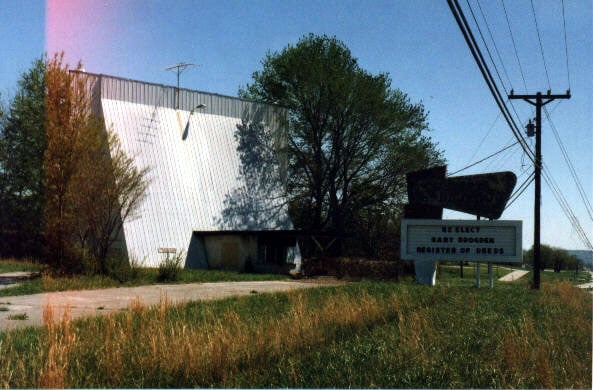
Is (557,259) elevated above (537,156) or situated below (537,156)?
below

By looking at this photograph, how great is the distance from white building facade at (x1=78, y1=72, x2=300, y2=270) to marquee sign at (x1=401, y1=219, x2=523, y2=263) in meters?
8.85

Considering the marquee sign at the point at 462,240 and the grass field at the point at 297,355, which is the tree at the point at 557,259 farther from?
the grass field at the point at 297,355

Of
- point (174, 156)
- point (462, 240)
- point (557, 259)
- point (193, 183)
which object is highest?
point (174, 156)

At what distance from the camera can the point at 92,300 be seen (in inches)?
638

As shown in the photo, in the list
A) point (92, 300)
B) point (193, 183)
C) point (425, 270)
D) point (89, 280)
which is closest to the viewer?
point (92, 300)

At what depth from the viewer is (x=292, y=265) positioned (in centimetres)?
3553

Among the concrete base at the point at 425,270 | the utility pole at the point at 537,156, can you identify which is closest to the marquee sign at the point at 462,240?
the concrete base at the point at 425,270

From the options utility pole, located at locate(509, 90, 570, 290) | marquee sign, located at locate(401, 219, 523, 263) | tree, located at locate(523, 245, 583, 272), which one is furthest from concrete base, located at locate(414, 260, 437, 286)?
tree, located at locate(523, 245, 583, 272)

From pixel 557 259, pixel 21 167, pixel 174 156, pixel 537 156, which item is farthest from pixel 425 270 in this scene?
pixel 557 259

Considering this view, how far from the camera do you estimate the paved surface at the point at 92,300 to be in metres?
12.6

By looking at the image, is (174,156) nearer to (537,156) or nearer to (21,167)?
(21,167)

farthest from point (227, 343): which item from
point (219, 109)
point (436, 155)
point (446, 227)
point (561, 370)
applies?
A: point (436, 155)

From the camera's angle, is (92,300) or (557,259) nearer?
(92,300)

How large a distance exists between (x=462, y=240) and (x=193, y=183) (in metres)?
15.9
